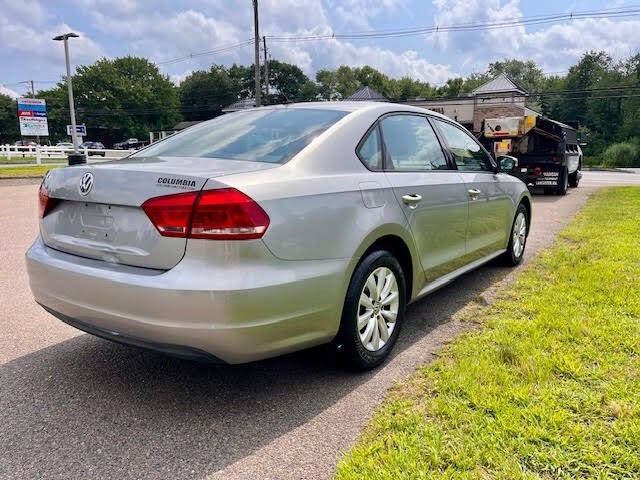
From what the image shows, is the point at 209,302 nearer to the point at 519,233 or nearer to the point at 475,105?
the point at 519,233

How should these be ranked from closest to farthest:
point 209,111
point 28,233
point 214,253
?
point 214,253 → point 28,233 → point 209,111

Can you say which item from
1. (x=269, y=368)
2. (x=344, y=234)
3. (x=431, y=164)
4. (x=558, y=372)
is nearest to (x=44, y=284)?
(x=269, y=368)

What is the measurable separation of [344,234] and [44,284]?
5.68 feet

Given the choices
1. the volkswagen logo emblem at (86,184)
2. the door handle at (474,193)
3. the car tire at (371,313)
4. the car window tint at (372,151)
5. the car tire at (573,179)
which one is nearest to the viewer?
the volkswagen logo emblem at (86,184)

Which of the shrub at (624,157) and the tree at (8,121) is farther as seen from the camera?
the tree at (8,121)

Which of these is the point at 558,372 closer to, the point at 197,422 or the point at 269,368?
the point at 269,368

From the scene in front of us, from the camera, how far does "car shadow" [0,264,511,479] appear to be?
228 cm

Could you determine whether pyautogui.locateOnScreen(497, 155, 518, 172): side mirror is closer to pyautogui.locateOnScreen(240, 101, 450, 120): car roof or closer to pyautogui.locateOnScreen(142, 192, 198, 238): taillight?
pyautogui.locateOnScreen(240, 101, 450, 120): car roof

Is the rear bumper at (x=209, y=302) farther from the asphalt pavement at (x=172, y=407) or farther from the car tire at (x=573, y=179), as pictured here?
the car tire at (x=573, y=179)

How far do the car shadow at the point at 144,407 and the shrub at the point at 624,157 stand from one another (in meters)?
47.3

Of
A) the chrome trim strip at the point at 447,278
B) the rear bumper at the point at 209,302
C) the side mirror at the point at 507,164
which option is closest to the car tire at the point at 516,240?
the side mirror at the point at 507,164

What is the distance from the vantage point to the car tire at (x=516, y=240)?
18.1ft

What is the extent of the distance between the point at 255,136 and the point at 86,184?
103 cm

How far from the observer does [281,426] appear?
2.57 m
